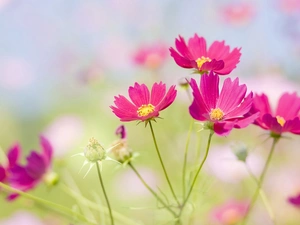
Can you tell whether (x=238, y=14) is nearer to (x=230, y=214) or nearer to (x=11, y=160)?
(x=230, y=214)

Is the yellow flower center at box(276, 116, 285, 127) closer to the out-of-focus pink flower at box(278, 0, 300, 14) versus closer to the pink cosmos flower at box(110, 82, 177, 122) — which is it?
the pink cosmos flower at box(110, 82, 177, 122)

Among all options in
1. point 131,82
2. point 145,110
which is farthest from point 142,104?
point 131,82

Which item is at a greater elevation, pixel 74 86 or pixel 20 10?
pixel 20 10

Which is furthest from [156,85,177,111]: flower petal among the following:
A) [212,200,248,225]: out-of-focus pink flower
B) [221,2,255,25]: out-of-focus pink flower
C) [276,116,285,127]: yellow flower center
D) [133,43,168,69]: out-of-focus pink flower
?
[221,2,255,25]: out-of-focus pink flower

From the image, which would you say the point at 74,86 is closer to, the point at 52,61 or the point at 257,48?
the point at 52,61

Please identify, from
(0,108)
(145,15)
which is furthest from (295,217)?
(0,108)

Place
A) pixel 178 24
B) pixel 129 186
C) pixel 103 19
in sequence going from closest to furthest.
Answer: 1. pixel 129 186
2. pixel 178 24
3. pixel 103 19
